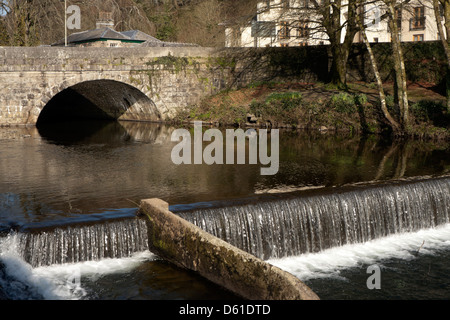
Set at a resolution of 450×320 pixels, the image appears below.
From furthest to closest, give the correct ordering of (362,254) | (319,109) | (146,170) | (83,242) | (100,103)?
(100,103)
(319,109)
(146,170)
(362,254)
(83,242)

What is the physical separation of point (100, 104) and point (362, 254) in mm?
24489

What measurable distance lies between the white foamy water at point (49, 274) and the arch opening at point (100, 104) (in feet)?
63.6

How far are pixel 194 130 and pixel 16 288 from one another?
18.4 m

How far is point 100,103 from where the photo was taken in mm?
33250

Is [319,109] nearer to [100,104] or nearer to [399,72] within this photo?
[399,72]

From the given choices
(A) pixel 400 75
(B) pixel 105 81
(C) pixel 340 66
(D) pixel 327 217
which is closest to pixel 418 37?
(C) pixel 340 66

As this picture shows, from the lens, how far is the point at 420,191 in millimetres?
14133

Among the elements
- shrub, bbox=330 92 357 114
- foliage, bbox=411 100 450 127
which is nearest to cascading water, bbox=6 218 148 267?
foliage, bbox=411 100 450 127

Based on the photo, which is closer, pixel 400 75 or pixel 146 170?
pixel 146 170

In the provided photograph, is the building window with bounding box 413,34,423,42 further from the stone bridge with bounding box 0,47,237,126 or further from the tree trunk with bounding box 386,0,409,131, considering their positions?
the tree trunk with bounding box 386,0,409,131

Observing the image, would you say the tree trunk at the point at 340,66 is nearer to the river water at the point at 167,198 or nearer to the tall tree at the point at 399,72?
the tall tree at the point at 399,72

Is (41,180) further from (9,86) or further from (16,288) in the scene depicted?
(9,86)

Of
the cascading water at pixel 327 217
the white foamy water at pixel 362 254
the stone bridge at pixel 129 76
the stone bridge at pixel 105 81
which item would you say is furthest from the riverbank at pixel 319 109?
the white foamy water at pixel 362 254
